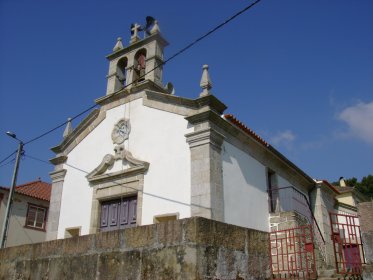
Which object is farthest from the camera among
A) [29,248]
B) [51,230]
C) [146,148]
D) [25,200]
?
[25,200]

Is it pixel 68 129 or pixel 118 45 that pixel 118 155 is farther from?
pixel 118 45

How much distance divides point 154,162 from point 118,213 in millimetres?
1847

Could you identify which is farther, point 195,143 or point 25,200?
point 25,200

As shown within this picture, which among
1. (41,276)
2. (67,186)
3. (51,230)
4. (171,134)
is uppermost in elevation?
(171,134)

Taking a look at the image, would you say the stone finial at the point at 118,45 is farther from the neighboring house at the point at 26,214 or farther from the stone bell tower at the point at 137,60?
the neighboring house at the point at 26,214

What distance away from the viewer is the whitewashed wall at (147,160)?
9320 millimetres

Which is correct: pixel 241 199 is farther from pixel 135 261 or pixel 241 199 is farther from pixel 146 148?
pixel 135 261

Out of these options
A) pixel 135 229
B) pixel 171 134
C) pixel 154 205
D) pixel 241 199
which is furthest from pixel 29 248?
pixel 241 199

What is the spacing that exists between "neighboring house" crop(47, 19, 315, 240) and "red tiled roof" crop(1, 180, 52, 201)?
316 inches

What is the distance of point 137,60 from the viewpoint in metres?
12.5

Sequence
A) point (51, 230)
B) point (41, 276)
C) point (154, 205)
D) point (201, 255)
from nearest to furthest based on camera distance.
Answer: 1. point (201, 255)
2. point (41, 276)
3. point (154, 205)
4. point (51, 230)

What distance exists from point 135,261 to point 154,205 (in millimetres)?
5735

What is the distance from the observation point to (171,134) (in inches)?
391

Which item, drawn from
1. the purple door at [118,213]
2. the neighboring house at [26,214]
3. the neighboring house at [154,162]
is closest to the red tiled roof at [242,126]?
the neighboring house at [154,162]
